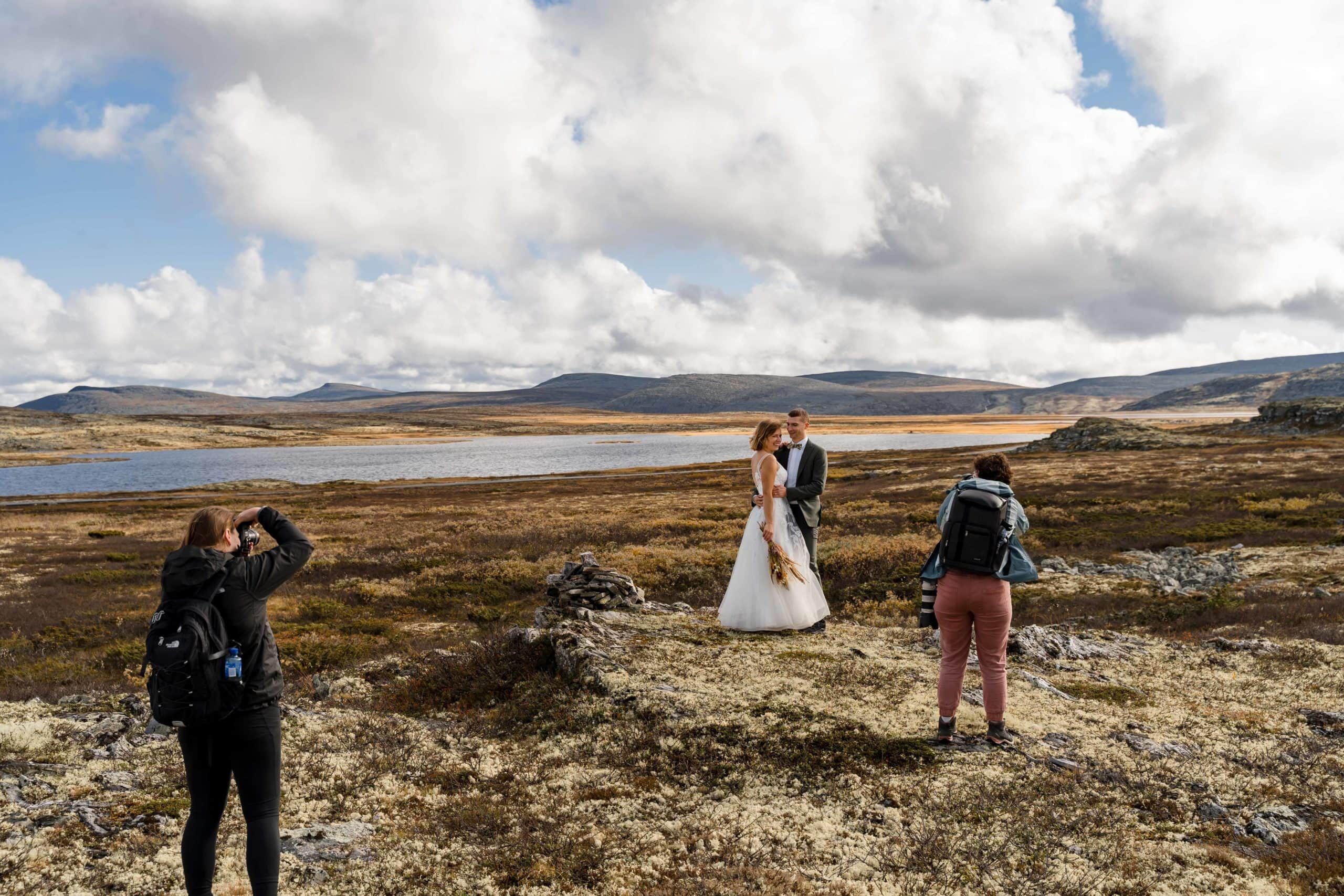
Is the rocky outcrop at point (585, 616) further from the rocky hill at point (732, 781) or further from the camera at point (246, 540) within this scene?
the camera at point (246, 540)

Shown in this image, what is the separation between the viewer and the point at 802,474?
41.8 feet

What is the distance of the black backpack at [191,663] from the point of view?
4.97 m

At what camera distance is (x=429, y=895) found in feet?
20.4

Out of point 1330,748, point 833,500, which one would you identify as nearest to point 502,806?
point 1330,748

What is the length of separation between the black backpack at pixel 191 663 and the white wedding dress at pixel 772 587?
8.75 metres

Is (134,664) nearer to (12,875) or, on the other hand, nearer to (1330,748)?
(12,875)

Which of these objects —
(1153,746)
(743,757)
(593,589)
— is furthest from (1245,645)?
(593,589)

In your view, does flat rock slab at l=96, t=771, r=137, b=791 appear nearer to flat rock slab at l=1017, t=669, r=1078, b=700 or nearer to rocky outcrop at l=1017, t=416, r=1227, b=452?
flat rock slab at l=1017, t=669, r=1078, b=700

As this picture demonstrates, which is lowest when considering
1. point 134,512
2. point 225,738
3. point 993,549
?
point 134,512

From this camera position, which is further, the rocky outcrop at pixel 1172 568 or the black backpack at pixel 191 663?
the rocky outcrop at pixel 1172 568

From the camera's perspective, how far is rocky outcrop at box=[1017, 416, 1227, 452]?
281 ft

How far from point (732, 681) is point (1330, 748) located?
23.9 feet

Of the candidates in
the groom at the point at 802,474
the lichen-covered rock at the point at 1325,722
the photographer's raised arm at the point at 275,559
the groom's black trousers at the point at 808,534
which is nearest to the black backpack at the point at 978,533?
the groom at the point at 802,474

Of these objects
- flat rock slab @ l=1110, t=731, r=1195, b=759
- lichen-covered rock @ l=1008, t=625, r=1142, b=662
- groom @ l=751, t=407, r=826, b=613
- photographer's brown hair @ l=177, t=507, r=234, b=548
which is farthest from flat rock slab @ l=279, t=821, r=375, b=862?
lichen-covered rock @ l=1008, t=625, r=1142, b=662
